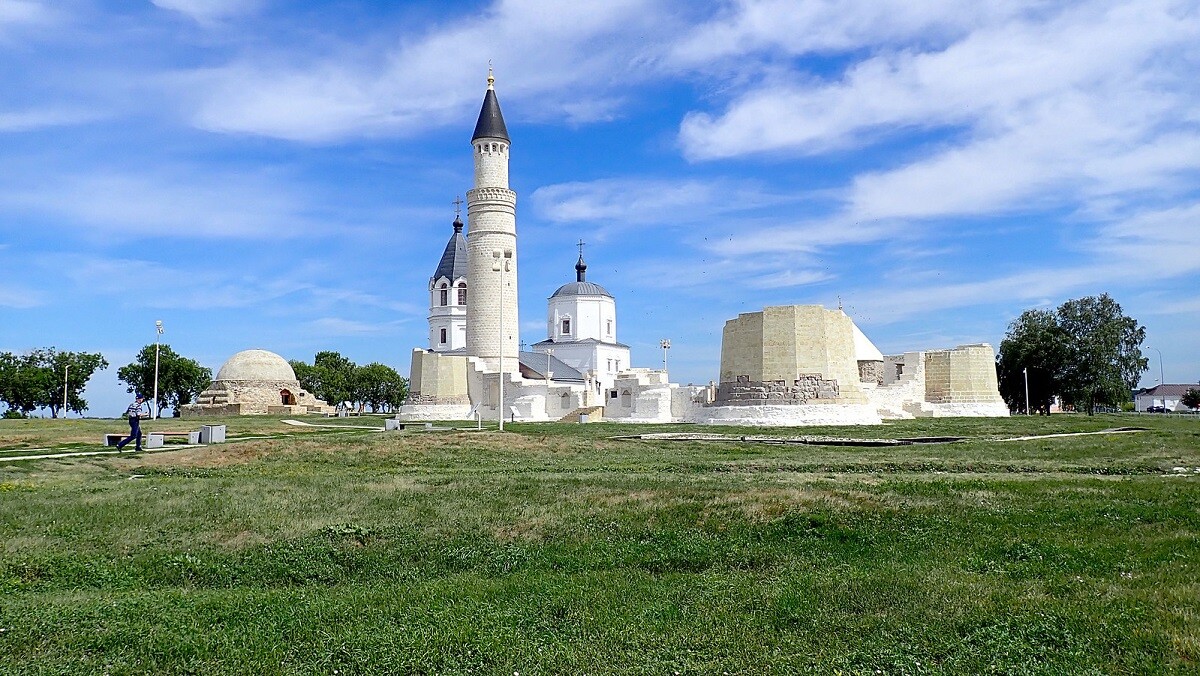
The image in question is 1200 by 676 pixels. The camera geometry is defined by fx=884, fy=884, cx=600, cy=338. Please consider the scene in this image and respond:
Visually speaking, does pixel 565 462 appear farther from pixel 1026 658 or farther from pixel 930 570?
pixel 1026 658

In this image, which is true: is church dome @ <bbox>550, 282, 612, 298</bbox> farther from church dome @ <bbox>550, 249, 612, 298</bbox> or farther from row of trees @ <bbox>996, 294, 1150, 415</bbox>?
row of trees @ <bbox>996, 294, 1150, 415</bbox>

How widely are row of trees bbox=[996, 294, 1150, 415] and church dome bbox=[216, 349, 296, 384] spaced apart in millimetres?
51713

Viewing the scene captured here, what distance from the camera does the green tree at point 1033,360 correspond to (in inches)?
2286

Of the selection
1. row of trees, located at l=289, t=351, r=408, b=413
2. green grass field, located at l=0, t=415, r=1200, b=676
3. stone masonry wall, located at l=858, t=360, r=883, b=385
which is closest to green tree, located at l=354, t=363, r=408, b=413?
row of trees, located at l=289, t=351, r=408, b=413

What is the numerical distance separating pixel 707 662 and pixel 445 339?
199ft

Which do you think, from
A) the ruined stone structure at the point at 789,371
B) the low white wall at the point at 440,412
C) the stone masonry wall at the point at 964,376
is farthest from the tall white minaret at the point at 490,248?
the stone masonry wall at the point at 964,376

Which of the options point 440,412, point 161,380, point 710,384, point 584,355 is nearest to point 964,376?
point 710,384

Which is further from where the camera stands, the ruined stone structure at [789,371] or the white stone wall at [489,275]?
the white stone wall at [489,275]

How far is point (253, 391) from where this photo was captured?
62.2m

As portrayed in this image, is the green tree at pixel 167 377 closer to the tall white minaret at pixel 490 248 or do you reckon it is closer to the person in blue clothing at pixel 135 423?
the tall white minaret at pixel 490 248

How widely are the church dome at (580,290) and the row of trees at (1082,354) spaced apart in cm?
3042

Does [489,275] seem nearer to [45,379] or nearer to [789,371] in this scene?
[789,371]

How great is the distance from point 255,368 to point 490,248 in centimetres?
2387

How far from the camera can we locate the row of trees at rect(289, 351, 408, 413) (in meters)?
76.9
